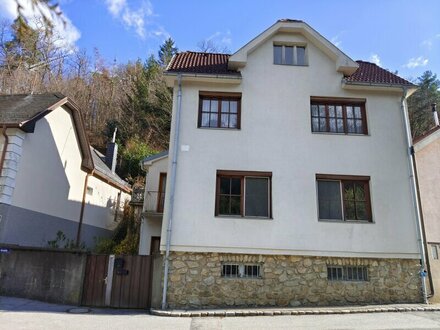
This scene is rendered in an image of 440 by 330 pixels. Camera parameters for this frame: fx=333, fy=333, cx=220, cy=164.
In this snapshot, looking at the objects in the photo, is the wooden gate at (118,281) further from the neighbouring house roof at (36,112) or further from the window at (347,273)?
the neighbouring house roof at (36,112)

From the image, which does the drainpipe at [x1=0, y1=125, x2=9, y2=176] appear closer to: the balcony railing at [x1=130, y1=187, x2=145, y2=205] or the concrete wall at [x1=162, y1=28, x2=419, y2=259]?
the concrete wall at [x1=162, y1=28, x2=419, y2=259]

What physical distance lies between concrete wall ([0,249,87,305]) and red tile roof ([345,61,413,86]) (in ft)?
36.7

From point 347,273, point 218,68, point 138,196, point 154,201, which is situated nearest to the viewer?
point 347,273

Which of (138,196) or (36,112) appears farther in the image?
(138,196)

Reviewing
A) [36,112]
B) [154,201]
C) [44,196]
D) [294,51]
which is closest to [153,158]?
[154,201]

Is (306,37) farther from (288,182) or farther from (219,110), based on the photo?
(288,182)

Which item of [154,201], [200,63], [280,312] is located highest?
[200,63]

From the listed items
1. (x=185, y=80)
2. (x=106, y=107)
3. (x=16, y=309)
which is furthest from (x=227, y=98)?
(x=106, y=107)

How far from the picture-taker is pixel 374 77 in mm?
12625

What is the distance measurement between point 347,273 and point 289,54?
26.4ft

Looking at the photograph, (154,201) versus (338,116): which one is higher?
(338,116)

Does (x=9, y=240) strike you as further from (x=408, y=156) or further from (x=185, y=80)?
(x=408, y=156)

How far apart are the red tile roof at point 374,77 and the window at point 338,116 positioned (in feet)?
2.80

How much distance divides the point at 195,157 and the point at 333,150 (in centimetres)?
477
